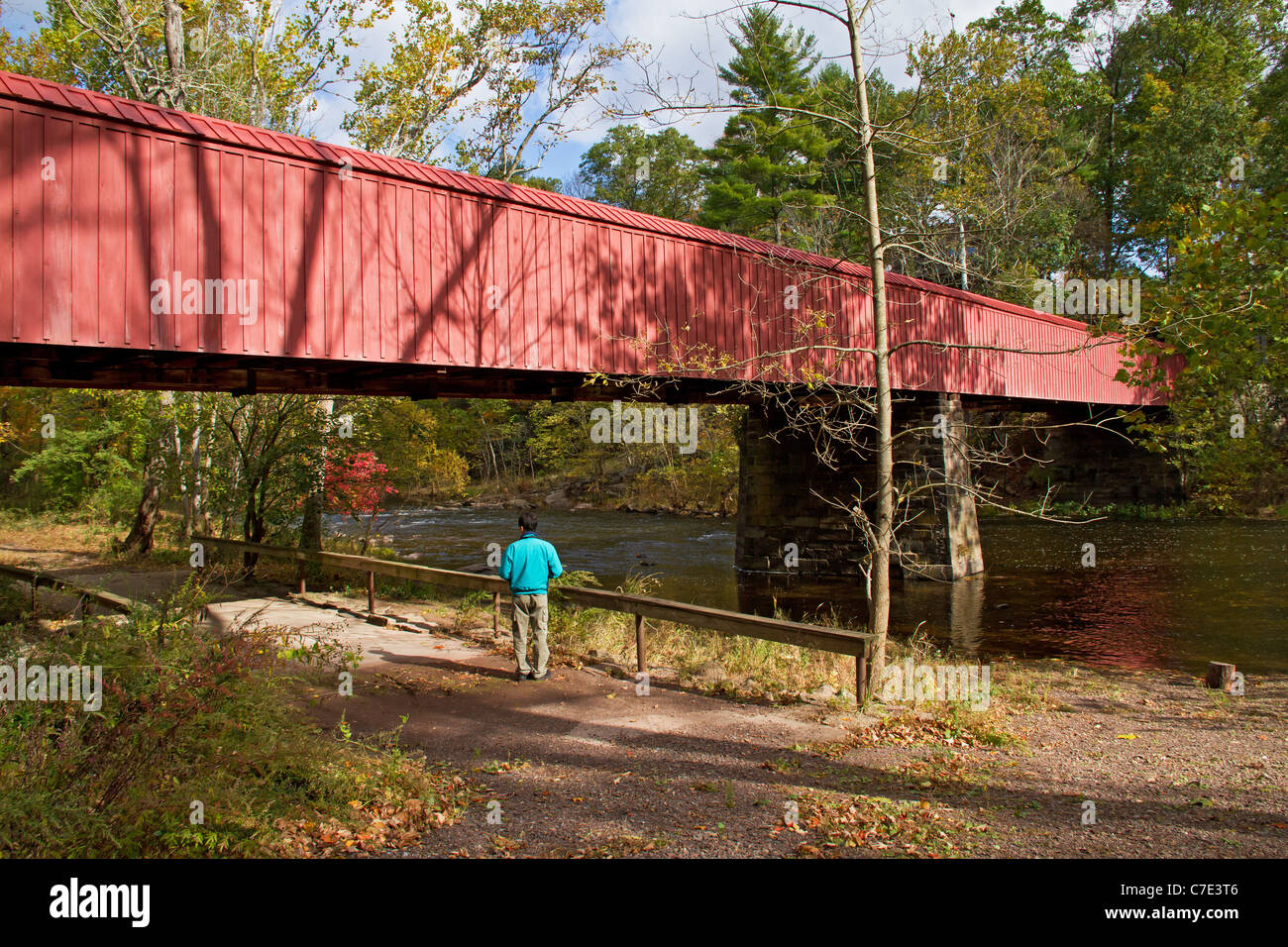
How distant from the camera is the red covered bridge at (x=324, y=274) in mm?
6641

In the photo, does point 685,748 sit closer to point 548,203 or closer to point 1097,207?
point 548,203

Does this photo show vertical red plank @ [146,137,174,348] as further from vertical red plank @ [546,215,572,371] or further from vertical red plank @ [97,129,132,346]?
vertical red plank @ [546,215,572,371]

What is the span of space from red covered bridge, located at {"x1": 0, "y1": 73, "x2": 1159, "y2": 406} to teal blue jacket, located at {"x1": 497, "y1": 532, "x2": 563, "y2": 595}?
1856 mm

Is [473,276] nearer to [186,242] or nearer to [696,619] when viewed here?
[186,242]

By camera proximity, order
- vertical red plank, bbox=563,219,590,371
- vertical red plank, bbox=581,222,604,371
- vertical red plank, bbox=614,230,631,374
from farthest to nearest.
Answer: vertical red plank, bbox=614,230,631,374 < vertical red plank, bbox=581,222,604,371 < vertical red plank, bbox=563,219,590,371

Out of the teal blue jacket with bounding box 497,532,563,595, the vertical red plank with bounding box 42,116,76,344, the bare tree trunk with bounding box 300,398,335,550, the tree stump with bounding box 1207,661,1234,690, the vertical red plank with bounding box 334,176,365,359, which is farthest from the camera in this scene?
the bare tree trunk with bounding box 300,398,335,550

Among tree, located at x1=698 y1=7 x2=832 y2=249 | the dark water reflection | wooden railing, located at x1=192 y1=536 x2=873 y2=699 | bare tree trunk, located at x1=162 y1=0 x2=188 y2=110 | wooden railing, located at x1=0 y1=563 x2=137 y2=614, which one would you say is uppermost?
tree, located at x1=698 y1=7 x2=832 y2=249

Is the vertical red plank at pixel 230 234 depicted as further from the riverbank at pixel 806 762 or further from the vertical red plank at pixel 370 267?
the riverbank at pixel 806 762

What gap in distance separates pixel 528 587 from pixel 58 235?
458 centimetres

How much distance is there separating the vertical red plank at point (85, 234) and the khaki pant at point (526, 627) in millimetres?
4067

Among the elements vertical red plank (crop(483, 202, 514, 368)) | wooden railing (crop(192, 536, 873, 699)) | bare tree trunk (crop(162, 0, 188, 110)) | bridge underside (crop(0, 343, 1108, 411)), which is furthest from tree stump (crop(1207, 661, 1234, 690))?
bare tree trunk (crop(162, 0, 188, 110))

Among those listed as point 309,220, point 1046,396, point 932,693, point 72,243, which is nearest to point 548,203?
point 309,220

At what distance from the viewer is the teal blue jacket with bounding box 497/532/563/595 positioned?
→ 667 cm
